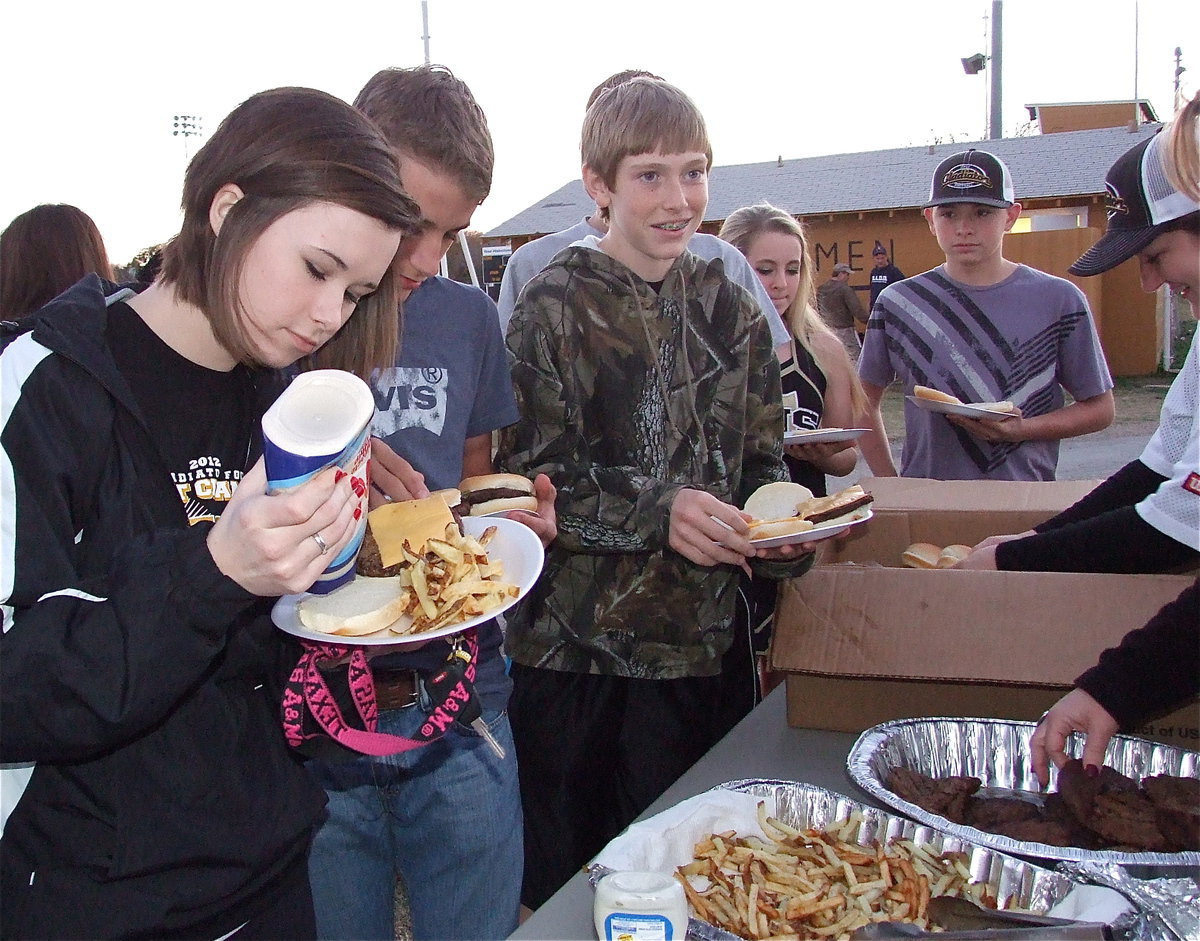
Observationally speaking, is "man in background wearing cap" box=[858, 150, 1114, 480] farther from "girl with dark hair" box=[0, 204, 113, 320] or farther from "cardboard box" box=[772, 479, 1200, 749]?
"girl with dark hair" box=[0, 204, 113, 320]

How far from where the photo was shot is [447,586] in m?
1.49

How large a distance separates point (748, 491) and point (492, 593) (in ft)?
4.23

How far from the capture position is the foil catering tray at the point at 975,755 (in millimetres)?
1817

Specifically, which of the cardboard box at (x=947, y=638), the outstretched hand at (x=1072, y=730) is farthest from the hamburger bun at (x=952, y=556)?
the outstretched hand at (x=1072, y=730)

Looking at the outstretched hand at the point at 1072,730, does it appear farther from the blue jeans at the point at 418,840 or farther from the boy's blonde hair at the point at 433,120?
the boy's blonde hair at the point at 433,120

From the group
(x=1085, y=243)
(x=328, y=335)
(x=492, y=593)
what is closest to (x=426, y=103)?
(x=328, y=335)

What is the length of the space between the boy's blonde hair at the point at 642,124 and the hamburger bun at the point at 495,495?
932mm

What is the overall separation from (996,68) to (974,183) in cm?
1917

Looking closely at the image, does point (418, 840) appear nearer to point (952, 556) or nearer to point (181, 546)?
point (181, 546)

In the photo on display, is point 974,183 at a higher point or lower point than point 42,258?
higher

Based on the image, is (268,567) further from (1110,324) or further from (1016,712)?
(1110,324)

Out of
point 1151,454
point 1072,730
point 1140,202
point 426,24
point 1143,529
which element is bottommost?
point 1072,730

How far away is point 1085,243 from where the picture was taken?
640 inches

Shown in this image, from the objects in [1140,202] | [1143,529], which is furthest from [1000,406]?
[1140,202]
